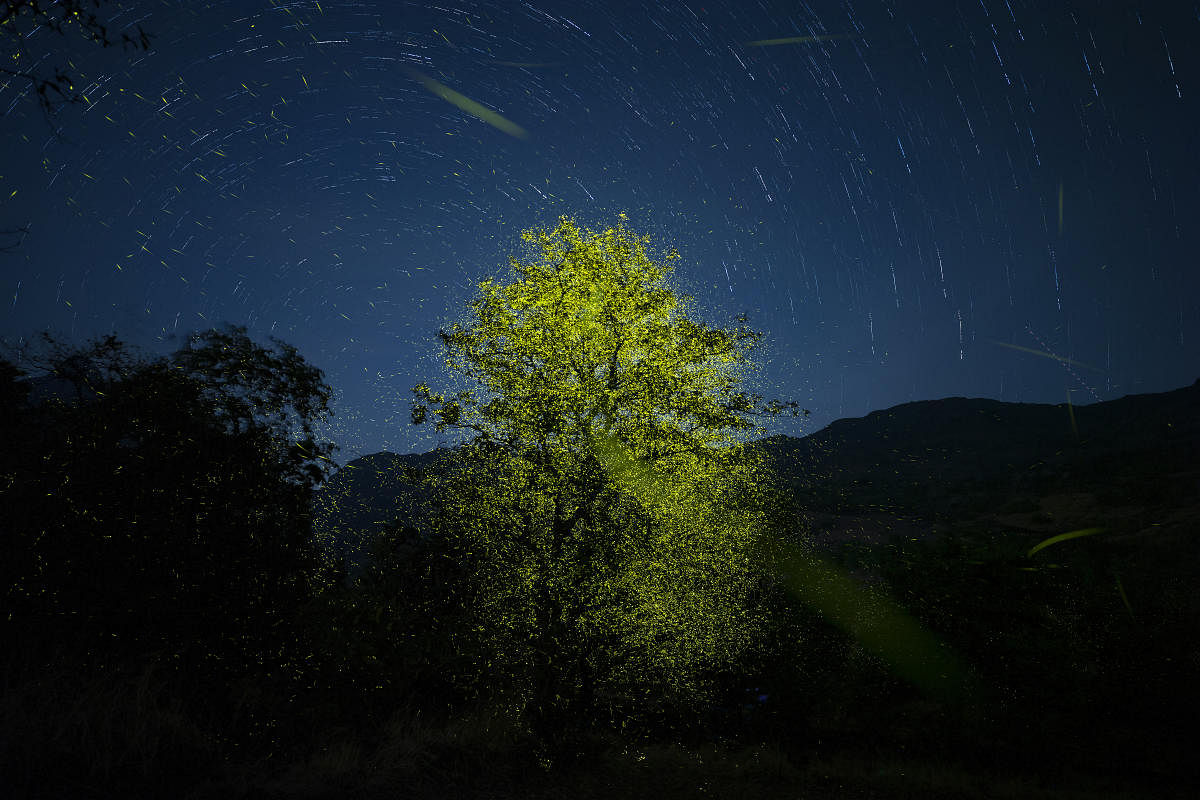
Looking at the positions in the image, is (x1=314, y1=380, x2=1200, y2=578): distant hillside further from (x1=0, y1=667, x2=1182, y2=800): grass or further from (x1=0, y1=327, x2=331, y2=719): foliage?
(x1=0, y1=667, x2=1182, y2=800): grass

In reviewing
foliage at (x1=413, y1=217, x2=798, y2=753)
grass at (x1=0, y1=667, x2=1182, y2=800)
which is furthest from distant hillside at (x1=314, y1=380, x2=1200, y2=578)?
grass at (x1=0, y1=667, x2=1182, y2=800)

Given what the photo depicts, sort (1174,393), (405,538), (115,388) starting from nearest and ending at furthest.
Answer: (115,388)
(405,538)
(1174,393)

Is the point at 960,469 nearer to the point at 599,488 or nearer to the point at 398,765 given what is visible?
the point at 599,488

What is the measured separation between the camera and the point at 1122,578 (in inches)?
366

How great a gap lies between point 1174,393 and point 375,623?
5749 inches

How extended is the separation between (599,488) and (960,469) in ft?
293

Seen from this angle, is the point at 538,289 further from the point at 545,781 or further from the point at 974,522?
the point at 974,522

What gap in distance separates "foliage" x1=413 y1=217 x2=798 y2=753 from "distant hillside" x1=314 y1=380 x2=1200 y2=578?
1740 millimetres

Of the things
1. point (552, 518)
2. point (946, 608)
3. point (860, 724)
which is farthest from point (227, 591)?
point (946, 608)

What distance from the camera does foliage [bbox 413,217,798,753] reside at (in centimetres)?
827

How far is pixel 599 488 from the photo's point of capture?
8.71m

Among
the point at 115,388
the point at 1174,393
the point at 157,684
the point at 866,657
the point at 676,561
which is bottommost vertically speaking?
the point at 866,657

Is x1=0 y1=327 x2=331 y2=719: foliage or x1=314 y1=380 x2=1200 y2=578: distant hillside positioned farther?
x1=314 y1=380 x2=1200 y2=578: distant hillside

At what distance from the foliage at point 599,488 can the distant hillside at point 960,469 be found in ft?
5.71
